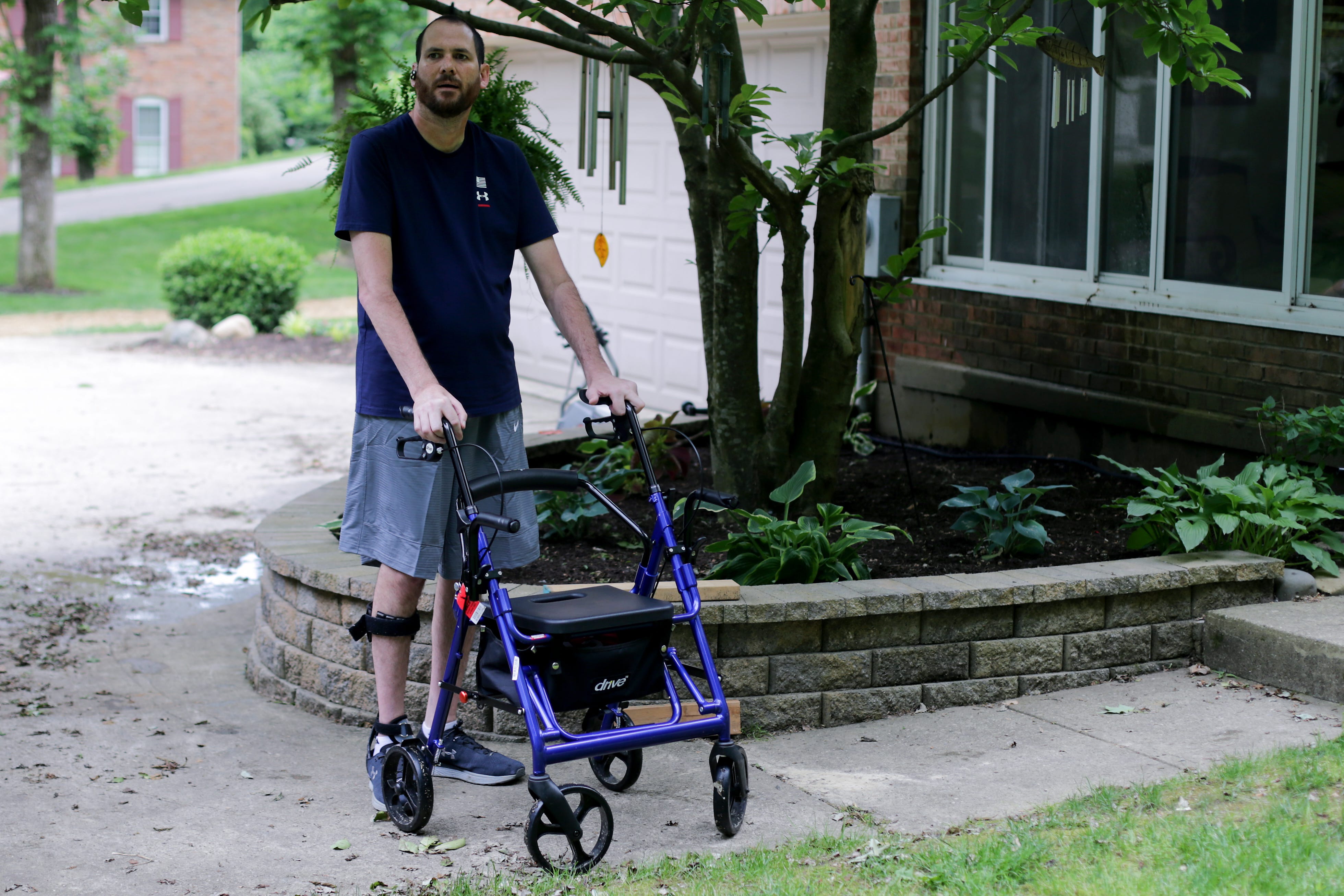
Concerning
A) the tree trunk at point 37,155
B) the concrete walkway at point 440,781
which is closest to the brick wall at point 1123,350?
the concrete walkway at point 440,781

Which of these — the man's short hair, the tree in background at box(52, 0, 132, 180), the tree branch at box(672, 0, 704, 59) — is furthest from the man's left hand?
the tree in background at box(52, 0, 132, 180)

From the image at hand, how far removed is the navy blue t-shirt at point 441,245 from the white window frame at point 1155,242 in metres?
3.34

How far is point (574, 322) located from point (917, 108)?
1.52 m

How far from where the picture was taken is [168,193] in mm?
35094

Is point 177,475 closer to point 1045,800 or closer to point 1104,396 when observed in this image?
point 1104,396

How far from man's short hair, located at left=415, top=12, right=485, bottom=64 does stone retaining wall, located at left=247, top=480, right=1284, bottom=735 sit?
164 cm

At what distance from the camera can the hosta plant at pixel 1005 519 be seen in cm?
523

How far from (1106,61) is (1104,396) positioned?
162 cm

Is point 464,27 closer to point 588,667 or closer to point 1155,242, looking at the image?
point 588,667

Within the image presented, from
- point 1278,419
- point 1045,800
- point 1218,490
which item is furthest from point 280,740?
point 1278,419

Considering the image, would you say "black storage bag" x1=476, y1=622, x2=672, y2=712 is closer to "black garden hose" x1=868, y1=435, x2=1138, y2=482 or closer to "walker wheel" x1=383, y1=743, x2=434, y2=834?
"walker wheel" x1=383, y1=743, x2=434, y2=834

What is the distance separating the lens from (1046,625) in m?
4.78

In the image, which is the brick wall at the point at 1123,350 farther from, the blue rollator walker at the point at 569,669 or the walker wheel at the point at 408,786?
the walker wheel at the point at 408,786

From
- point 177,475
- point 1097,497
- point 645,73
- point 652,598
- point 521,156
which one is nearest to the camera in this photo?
point 652,598
